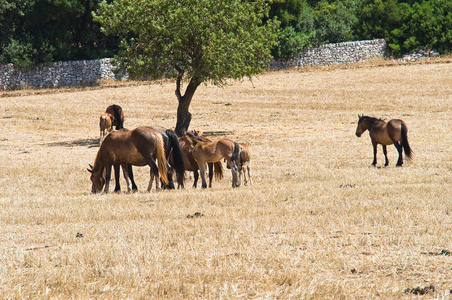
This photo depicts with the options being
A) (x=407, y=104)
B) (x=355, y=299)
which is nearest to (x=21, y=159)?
(x=355, y=299)

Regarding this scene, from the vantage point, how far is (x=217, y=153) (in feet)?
44.0

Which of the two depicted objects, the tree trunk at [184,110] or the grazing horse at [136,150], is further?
the tree trunk at [184,110]

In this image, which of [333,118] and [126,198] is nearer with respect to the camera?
[126,198]

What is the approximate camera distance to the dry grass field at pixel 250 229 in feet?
18.5

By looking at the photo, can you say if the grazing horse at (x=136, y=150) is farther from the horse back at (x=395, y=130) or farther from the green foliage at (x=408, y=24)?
the green foliage at (x=408, y=24)

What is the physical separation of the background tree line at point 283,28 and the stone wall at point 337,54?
77 centimetres

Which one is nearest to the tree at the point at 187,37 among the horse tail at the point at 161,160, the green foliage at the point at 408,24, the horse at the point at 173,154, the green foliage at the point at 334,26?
the horse at the point at 173,154

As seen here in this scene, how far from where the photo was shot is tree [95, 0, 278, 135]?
24.7 m

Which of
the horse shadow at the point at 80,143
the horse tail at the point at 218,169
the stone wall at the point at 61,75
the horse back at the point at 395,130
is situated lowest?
the horse shadow at the point at 80,143

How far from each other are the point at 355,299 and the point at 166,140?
856 centimetres

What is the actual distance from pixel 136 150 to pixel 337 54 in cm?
3771

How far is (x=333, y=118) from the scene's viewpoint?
29453 millimetres

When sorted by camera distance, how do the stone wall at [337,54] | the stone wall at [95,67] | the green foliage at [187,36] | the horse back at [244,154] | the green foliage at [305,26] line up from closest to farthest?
the horse back at [244,154]
the green foliage at [187,36]
the stone wall at [95,67]
the green foliage at [305,26]
the stone wall at [337,54]

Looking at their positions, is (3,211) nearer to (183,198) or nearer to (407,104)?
(183,198)
